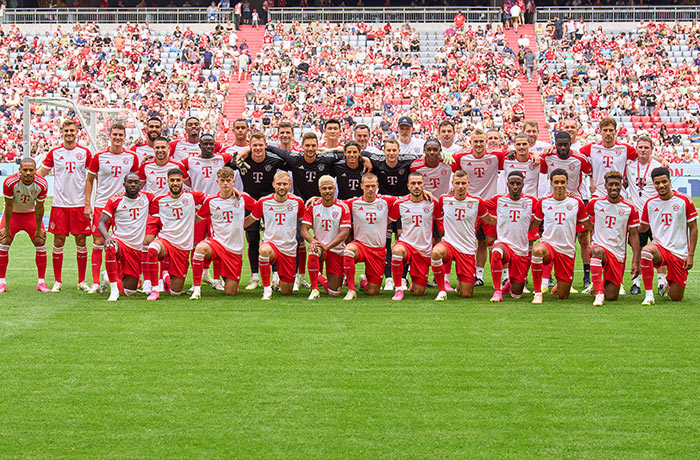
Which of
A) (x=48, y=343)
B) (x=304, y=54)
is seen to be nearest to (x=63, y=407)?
(x=48, y=343)

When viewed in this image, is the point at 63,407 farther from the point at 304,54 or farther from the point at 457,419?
the point at 304,54

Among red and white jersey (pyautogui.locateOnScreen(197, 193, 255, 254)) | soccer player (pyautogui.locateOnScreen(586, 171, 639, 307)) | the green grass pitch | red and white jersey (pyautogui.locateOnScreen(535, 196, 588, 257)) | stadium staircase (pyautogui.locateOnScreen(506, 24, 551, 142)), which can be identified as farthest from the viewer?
stadium staircase (pyautogui.locateOnScreen(506, 24, 551, 142))

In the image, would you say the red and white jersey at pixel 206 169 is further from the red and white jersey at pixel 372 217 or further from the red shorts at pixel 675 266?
the red shorts at pixel 675 266

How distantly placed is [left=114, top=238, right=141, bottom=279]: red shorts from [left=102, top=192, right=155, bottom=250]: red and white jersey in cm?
5

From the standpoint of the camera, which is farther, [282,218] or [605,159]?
→ [605,159]

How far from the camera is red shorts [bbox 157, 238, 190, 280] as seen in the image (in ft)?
30.3

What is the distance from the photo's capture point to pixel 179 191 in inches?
364

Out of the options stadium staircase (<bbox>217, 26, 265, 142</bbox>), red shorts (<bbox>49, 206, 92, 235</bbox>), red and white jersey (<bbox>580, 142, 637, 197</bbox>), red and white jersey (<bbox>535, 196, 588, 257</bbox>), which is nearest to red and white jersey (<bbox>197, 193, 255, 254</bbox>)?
red shorts (<bbox>49, 206, 92, 235</bbox>)

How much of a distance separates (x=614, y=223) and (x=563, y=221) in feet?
1.68

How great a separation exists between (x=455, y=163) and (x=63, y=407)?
19.2 feet

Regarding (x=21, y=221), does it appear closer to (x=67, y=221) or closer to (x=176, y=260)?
(x=67, y=221)

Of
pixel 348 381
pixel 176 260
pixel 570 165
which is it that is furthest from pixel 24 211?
pixel 570 165

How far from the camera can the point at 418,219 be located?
30.5 ft

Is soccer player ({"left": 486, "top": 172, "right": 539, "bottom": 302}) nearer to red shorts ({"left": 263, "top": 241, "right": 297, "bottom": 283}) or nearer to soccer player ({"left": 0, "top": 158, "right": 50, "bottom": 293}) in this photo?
red shorts ({"left": 263, "top": 241, "right": 297, "bottom": 283})
